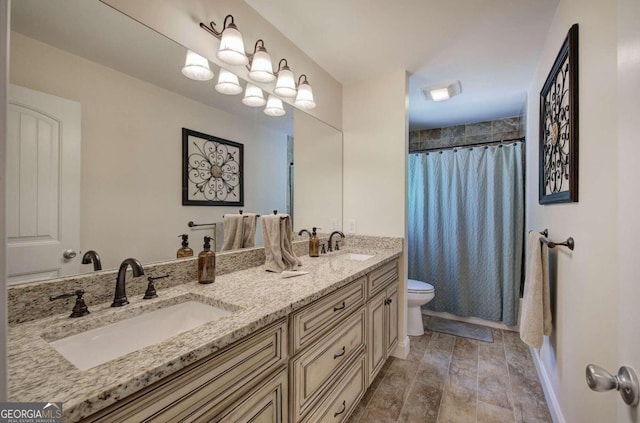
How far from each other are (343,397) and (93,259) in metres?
1.27

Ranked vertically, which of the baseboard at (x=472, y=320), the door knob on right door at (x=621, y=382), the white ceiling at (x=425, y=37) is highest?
the white ceiling at (x=425, y=37)

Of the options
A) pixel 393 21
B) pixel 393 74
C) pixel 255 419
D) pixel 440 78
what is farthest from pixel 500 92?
pixel 255 419

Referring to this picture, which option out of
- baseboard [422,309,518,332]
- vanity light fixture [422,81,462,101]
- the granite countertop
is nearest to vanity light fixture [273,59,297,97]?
the granite countertop

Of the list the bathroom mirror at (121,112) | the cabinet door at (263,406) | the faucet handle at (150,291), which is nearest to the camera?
the cabinet door at (263,406)

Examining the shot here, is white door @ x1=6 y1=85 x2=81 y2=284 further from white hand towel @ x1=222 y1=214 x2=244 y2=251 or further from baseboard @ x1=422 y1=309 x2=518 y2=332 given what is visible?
baseboard @ x1=422 y1=309 x2=518 y2=332

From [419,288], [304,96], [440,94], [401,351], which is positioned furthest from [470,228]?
[304,96]

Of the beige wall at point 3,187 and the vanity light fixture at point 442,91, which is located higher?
the vanity light fixture at point 442,91

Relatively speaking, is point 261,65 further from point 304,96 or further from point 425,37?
point 425,37

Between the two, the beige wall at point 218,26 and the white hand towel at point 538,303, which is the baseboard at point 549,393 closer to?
the white hand towel at point 538,303

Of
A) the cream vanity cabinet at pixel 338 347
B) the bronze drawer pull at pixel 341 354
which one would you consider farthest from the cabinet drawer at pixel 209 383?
Answer: the bronze drawer pull at pixel 341 354

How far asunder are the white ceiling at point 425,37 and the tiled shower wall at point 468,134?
67cm

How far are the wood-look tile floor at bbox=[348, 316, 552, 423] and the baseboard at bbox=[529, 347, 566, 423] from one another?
1.9 inches

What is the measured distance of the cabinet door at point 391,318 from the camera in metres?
1.94

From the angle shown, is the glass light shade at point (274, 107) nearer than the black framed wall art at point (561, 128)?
No
